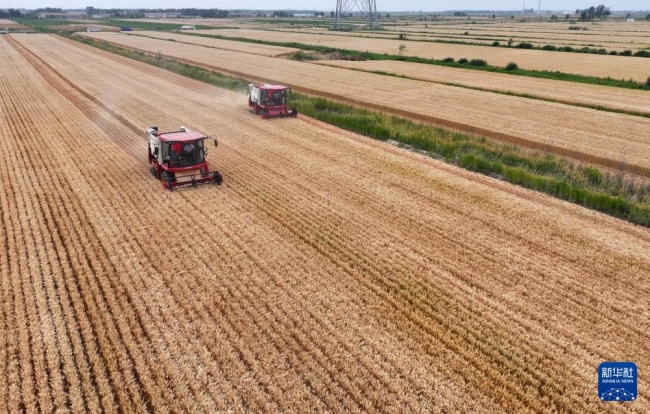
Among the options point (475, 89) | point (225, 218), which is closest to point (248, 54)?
point (475, 89)

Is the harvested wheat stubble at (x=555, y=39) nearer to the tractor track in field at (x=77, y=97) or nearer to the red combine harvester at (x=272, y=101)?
the red combine harvester at (x=272, y=101)

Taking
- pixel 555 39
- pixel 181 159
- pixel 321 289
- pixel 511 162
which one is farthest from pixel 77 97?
pixel 555 39

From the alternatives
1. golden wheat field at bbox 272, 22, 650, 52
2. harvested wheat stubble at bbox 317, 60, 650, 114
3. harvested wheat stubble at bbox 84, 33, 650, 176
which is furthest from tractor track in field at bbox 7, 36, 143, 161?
golden wheat field at bbox 272, 22, 650, 52

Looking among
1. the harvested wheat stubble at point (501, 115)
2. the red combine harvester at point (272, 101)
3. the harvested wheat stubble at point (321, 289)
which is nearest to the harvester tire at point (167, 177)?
the harvested wheat stubble at point (321, 289)

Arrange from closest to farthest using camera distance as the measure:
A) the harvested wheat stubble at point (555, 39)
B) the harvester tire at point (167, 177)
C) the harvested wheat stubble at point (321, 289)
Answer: the harvested wheat stubble at point (321, 289) → the harvester tire at point (167, 177) → the harvested wheat stubble at point (555, 39)

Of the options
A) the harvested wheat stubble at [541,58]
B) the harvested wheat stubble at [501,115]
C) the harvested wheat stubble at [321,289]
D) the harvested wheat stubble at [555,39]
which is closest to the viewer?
the harvested wheat stubble at [321,289]

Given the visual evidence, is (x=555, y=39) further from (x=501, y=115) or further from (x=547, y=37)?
(x=501, y=115)
